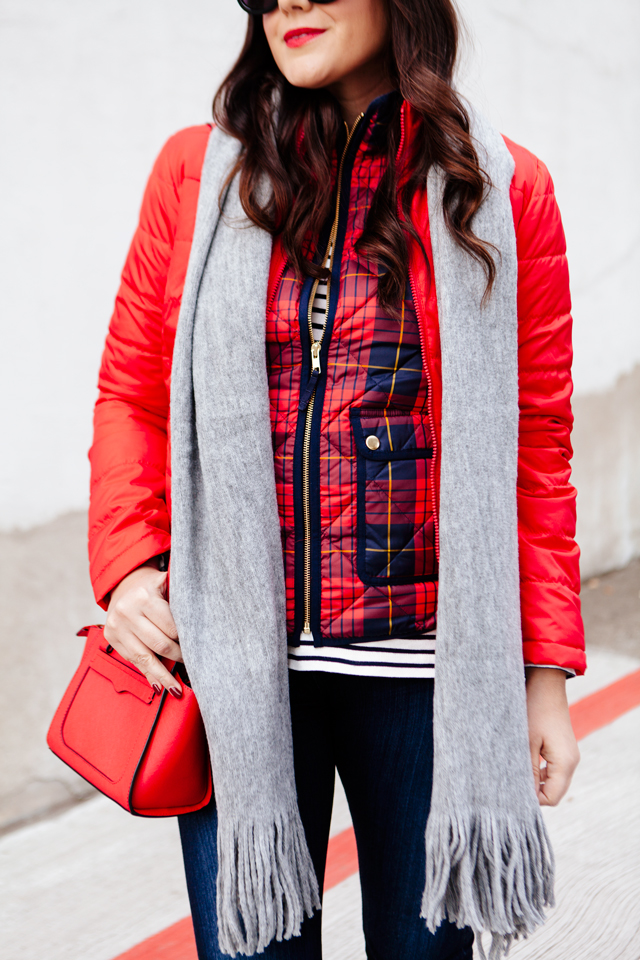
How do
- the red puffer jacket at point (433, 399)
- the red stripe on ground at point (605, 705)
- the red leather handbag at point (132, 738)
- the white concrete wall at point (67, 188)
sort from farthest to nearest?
the red stripe on ground at point (605, 705)
the white concrete wall at point (67, 188)
the red puffer jacket at point (433, 399)
the red leather handbag at point (132, 738)

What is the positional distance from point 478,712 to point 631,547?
461 cm

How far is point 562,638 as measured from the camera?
4.54 ft

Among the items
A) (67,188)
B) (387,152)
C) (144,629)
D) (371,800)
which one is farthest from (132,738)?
(67,188)

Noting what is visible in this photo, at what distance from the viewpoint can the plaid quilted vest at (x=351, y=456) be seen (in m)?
Result: 1.30

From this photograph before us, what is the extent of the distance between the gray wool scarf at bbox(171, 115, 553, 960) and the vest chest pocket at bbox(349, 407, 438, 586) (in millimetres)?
43

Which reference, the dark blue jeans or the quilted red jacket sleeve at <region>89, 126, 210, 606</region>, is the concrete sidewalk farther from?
the quilted red jacket sleeve at <region>89, 126, 210, 606</region>

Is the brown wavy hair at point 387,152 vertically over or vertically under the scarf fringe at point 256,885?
over

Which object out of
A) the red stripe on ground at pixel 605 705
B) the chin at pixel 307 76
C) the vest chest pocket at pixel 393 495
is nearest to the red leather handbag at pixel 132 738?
the vest chest pocket at pixel 393 495

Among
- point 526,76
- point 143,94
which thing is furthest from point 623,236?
point 143,94

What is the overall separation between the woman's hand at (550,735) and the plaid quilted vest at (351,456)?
0.22 m

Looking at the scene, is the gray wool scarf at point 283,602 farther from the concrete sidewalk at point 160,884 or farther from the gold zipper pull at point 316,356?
the concrete sidewalk at point 160,884

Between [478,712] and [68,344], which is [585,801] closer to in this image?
[478,712]

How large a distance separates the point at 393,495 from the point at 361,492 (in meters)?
0.06

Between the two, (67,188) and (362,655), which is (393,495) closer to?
(362,655)
